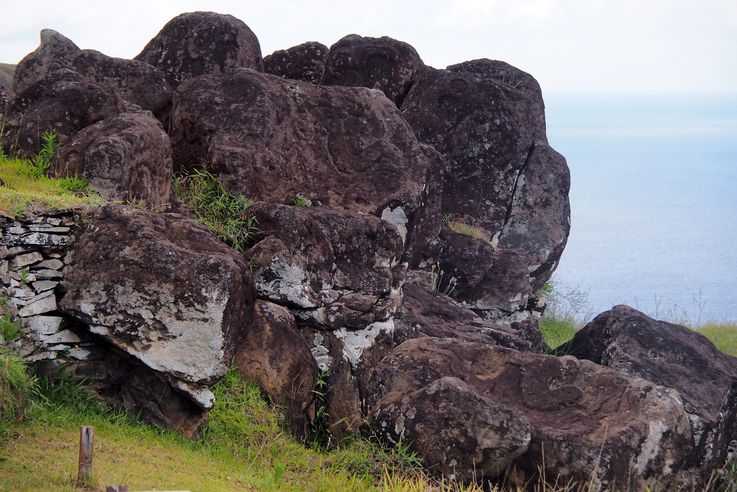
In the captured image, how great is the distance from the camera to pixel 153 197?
11.8 meters

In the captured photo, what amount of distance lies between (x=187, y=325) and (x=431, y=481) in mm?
2787

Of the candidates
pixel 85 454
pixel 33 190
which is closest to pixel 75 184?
pixel 33 190

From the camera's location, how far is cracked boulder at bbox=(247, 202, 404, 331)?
11406 mm

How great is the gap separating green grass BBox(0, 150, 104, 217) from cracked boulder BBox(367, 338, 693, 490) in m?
3.80

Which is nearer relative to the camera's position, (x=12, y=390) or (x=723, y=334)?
(x=12, y=390)

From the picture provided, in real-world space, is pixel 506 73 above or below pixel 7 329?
above

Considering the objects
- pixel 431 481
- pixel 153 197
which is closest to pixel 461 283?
pixel 153 197

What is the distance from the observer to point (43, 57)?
1703 cm

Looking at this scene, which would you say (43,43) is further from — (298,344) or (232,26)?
(298,344)

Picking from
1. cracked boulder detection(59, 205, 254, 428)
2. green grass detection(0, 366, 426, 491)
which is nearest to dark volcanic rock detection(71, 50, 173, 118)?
cracked boulder detection(59, 205, 254, 428)

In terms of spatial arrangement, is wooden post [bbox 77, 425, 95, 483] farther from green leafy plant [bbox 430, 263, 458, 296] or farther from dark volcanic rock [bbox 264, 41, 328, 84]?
dark volcanic rock [bbox 264, 41, 328, 84]

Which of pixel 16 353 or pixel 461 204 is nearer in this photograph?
pixel 16 353

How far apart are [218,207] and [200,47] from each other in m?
4.77

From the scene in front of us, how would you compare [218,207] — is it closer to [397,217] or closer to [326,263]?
[326,263]
